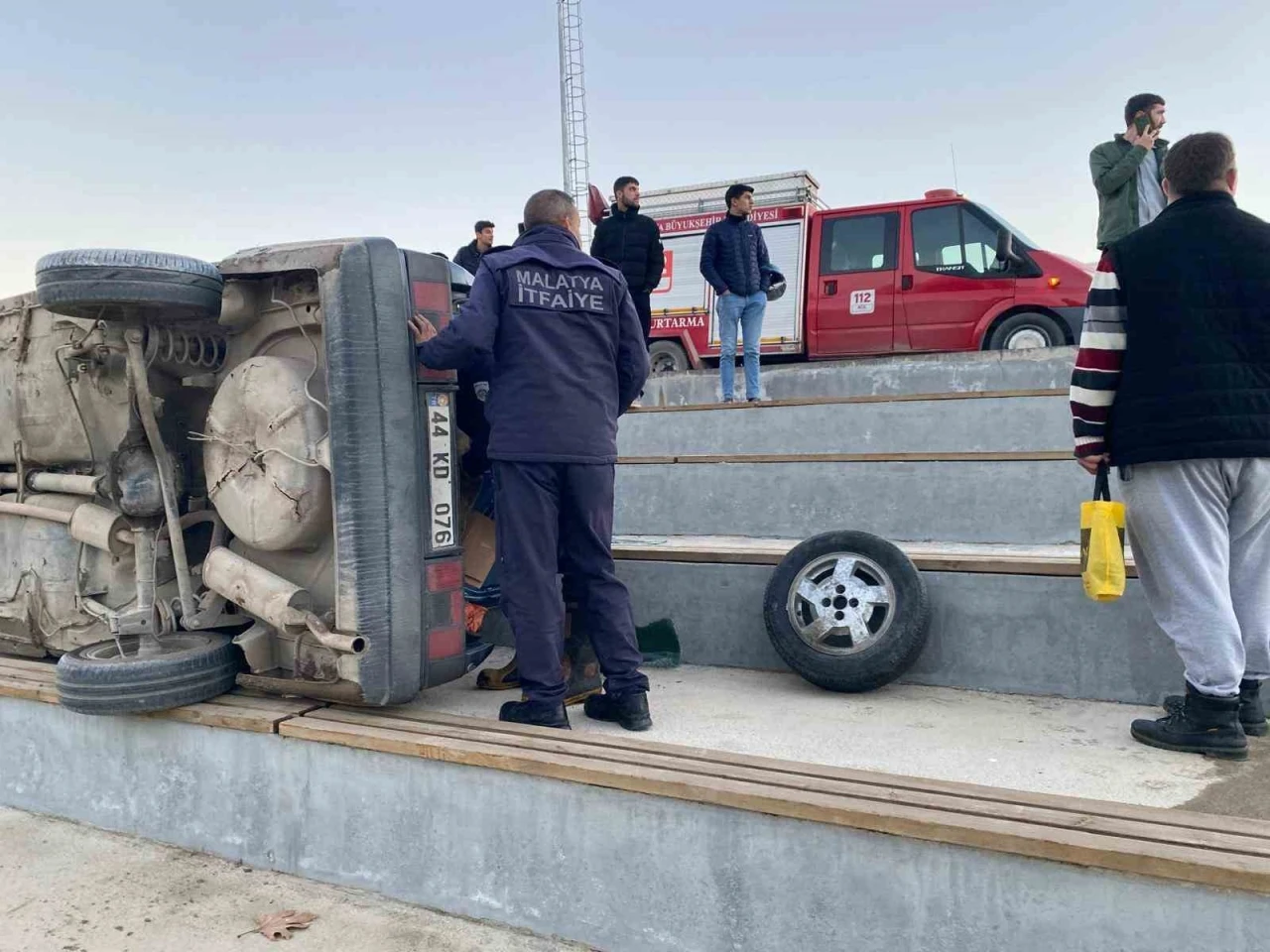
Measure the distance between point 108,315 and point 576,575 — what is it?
1.86m

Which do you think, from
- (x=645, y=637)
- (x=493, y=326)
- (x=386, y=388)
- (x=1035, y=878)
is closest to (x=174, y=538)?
(x=386, y=388)

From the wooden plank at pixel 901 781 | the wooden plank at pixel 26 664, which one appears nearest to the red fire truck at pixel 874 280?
the wooden plank at pixel 901 781

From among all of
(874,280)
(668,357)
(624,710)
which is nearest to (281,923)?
(624,710)

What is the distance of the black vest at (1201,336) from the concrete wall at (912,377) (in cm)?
491

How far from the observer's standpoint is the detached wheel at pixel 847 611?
11.5ft

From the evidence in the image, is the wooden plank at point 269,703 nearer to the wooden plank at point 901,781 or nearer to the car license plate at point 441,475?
the wooden plank at point 901,781

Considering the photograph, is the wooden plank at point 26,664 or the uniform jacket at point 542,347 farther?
the wooden plank at point 26,664

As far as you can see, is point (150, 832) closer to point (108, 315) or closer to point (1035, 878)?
point (108, 315)

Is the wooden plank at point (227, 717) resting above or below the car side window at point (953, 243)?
below

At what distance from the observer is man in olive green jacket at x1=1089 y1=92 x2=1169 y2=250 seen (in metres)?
5.67

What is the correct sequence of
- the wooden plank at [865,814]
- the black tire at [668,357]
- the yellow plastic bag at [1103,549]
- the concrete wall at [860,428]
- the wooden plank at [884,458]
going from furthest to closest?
the black tire at [668,357]
the concrete wall at [860,428]
the wooden plank at [884,458]
the yellow plastic bag at [1103,549]
the wooden plank at [865,814]

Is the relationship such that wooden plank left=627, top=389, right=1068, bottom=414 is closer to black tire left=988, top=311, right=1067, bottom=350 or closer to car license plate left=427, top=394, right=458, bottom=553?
car license plate left=427, top=394, right=458, bottom=553

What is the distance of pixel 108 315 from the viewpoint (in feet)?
11.0

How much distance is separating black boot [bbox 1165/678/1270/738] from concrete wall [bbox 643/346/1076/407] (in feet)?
16.2
